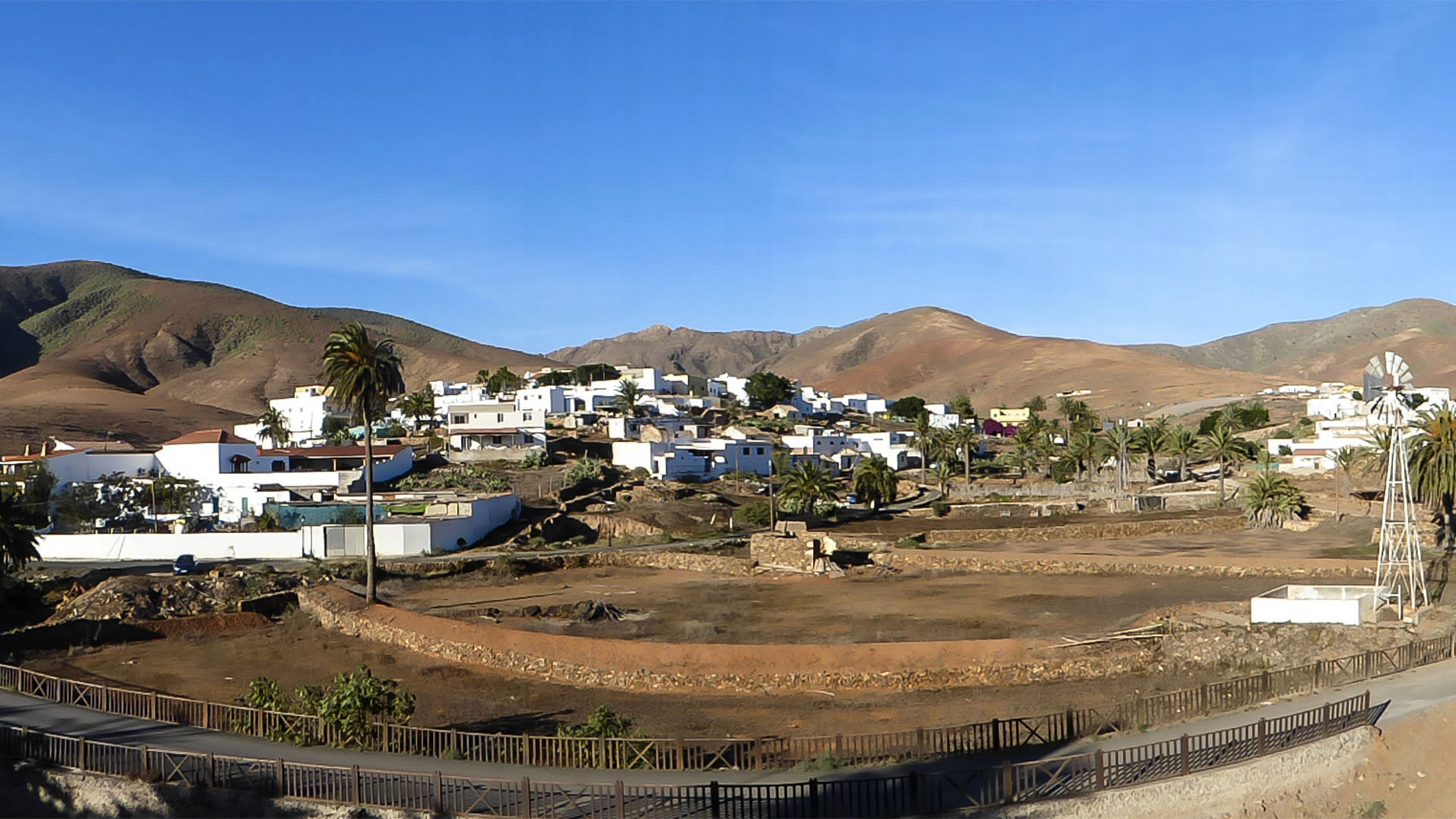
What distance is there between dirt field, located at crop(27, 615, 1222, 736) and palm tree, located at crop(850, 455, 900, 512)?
44.1m

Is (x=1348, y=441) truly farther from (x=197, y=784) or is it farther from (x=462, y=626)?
(x=197, y=784)

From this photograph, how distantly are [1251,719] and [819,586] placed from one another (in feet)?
83.0

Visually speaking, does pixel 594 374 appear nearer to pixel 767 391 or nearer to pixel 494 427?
pixel 767 391

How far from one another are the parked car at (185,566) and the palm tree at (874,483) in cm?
4190

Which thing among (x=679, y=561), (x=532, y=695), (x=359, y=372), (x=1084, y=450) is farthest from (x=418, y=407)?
(x=532, y=695)

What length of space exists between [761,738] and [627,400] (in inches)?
3936

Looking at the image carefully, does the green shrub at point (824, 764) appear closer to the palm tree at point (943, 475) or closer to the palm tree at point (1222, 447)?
the palm tree at point (1222, 447)

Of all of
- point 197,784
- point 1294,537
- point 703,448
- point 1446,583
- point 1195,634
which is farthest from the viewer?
point 703,448

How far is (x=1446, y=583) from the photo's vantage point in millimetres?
38094

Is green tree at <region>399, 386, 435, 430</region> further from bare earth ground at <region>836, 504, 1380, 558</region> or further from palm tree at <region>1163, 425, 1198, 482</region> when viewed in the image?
palm tree at <region>1163, 425, 1198, 482</region>

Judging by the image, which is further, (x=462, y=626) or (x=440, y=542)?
(x=440, y=542)

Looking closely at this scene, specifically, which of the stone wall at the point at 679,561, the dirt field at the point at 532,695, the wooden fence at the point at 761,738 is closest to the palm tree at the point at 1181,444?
the stone wall at the point at 679,561

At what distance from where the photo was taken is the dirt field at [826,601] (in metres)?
33.8

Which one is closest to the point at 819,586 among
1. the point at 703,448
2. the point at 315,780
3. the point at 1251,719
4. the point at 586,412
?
the point at 1251,719
